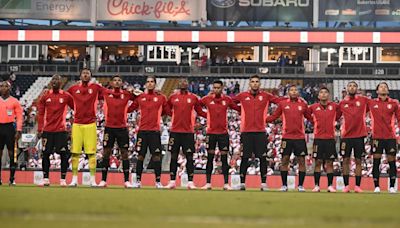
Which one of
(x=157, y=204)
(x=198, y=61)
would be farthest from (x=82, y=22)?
(x=157, y=204)

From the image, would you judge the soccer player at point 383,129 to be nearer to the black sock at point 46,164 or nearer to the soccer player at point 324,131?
the soccer player at point 324,131

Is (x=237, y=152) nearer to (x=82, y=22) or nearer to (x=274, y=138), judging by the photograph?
(x=274, y=138)

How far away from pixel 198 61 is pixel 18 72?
809cm

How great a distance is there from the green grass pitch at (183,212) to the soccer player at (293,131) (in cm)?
444

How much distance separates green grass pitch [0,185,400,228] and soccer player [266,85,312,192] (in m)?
4.44

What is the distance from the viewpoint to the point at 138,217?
672cm

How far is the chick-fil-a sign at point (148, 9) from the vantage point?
32625 mm

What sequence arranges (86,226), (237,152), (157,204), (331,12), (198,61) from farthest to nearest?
1. (198,61)
2. (331,12)
3. (237,152)
4. (157,204)
5. (86,226)

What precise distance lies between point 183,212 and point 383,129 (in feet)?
24.2

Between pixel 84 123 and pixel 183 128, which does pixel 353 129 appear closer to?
pixel 183 128

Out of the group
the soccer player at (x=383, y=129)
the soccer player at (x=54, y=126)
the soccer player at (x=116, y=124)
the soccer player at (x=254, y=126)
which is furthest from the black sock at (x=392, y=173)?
the soccer player at (x=54, y=126)

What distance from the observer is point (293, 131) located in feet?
46.0

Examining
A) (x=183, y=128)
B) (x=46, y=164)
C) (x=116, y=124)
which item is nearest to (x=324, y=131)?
(x=183, y=128)

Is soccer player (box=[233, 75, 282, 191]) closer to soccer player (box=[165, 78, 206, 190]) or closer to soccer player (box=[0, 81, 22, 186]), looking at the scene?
soccer player (box=[165, 78, 206, 190])
